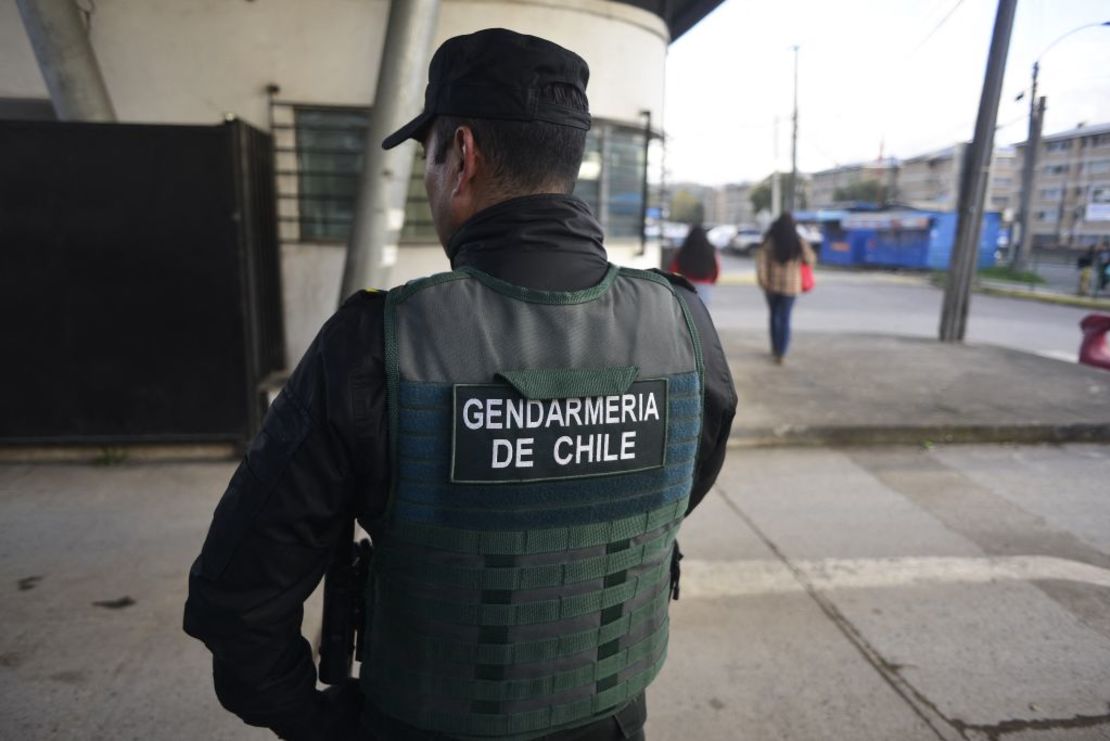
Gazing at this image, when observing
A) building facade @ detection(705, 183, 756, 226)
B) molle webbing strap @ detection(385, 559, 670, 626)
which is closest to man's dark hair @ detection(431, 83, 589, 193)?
molle webbing strap @ detection(385, 559, 670, 626)

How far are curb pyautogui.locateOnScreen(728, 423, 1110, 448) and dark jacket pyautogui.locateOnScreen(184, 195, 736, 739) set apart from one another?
467 centimetres

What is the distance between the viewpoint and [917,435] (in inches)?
229

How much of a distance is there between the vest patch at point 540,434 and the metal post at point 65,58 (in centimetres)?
476

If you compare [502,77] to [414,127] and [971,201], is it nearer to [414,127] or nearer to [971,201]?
[414,127]

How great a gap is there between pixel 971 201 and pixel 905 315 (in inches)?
183

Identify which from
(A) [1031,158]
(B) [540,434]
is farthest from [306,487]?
(A) [1031,158]

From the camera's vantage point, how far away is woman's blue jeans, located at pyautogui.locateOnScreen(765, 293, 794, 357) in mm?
7879

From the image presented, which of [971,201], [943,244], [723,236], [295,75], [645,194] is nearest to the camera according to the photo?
[295,75]

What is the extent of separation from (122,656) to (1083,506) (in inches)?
203

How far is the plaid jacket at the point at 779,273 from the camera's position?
782 cm

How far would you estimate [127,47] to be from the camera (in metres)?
5.42

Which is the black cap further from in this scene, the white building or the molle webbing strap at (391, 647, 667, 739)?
the white building

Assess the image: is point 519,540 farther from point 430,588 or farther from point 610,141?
point 610,141

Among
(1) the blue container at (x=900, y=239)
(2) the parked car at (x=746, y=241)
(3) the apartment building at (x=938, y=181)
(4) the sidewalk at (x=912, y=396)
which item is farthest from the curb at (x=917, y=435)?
(3) the apartment building at (x=938, y=181)
